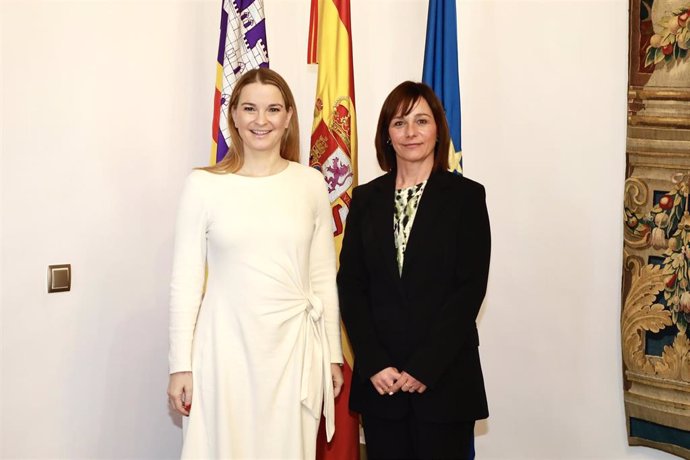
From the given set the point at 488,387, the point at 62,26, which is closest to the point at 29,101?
the point at 62,26

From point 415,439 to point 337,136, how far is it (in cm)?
123

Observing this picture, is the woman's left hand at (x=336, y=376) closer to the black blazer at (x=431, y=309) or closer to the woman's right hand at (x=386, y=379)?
the black blazer at (x=431, y=309)

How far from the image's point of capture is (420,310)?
2217 millimetres

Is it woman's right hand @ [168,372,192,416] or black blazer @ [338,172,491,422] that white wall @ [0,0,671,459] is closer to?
woman's right hand @ [168,372,192,416]

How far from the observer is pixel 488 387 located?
3381 mm

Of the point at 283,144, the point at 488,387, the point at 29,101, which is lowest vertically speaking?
the point at 488,387

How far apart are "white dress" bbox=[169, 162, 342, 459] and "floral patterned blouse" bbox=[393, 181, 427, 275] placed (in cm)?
30

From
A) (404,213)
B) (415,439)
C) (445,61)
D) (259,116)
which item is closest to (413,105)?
(404,213)

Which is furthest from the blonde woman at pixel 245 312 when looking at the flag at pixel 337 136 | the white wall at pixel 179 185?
the white wall at pixel 179 185

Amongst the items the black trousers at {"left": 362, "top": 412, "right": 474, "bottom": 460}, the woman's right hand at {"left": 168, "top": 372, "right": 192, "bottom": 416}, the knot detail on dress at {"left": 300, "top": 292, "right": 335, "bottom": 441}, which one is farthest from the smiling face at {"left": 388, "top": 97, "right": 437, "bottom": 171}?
the woman's right hand at {"left": 168, "top": 372, "right": 192, "bottom": 416}

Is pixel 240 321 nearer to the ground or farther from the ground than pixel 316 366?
farther from the ground

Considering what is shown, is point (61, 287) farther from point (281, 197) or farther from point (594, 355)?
point (594, 355)

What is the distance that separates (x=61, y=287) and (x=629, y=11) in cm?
234

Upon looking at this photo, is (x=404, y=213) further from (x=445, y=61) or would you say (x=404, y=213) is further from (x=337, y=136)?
(x=445, y=61)
